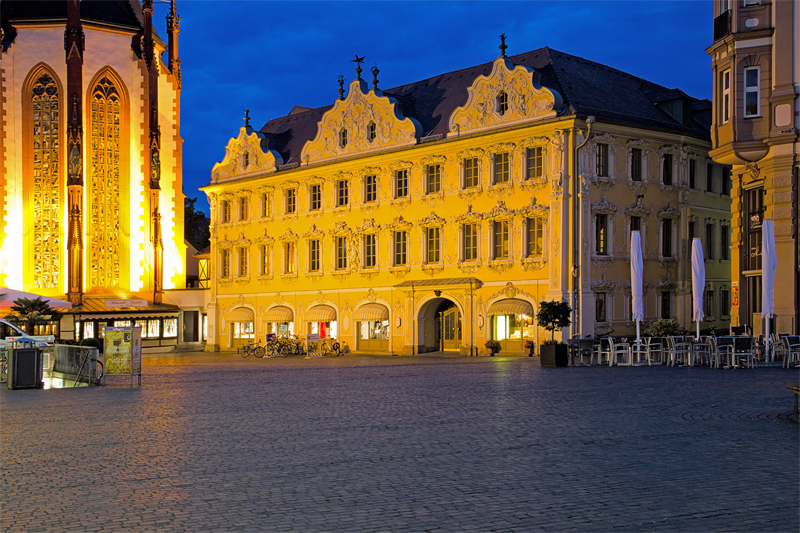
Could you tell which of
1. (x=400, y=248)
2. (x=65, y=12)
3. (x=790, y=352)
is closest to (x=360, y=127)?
(x=400, y=248)

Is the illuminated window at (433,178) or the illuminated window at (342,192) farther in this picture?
the illuminated window at (342,192)

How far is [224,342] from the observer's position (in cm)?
5338

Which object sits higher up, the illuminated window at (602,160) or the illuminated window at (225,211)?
the illuminated window at (602,160)

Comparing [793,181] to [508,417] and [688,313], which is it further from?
[508,417]

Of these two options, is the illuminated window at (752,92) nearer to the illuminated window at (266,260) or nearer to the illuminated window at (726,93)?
the illuminated window at (726,93)

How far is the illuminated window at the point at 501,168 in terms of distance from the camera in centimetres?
3947

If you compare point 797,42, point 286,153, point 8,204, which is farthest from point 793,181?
point 8,204

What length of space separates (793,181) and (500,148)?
14.0 m

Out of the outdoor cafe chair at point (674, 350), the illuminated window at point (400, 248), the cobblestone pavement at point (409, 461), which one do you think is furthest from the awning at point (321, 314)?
the cobblestone pavement at point (409, 461)

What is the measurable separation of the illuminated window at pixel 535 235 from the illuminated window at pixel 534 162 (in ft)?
6.30

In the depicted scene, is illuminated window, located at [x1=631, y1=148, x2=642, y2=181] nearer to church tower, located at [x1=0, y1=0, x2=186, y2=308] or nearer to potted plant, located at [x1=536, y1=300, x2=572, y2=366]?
potted plant, located at [x1=536, y1=300, x2=572, y2=366]

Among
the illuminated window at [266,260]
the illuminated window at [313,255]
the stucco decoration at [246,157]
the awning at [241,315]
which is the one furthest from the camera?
the awning at [241,315]

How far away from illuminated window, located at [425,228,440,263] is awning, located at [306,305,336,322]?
7086mm

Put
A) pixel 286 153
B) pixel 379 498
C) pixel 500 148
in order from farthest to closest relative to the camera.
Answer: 1. pixel 286 153
2. pixel 500 148
3. pixel 379 498
